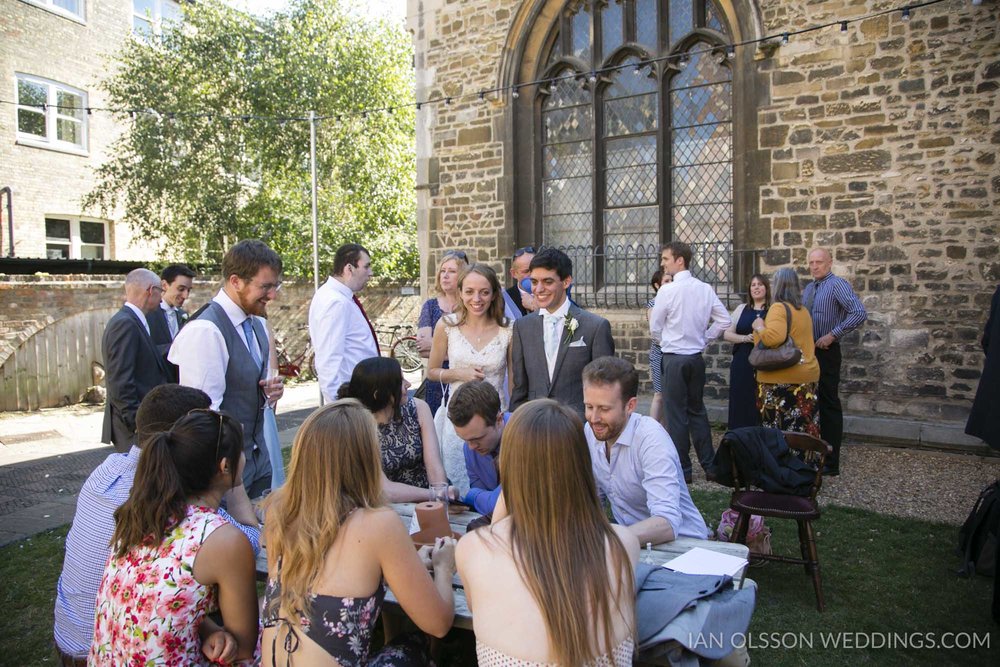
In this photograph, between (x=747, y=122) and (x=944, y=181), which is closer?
(x=944, y=181)

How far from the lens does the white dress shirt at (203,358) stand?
3.48 meters

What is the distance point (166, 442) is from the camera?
2312 mm

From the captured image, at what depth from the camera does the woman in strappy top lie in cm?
190

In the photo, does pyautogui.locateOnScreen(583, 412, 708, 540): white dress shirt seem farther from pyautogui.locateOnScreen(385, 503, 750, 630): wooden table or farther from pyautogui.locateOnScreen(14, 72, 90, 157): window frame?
pyautogui.locateOnScreen(14, 72, 90, 157): window frame

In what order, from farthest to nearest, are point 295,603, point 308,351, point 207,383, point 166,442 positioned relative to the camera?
1. point 308,351
2. point 207,383
3. point 166,442
4. point 295,603

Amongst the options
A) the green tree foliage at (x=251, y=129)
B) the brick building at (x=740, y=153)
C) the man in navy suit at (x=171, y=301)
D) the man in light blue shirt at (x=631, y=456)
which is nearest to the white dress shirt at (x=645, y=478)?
the man in light blue shirt at (x=631, y=456)

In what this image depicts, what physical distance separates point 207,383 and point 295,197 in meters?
13.1

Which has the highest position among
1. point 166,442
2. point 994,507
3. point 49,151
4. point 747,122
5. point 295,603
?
point 49,151

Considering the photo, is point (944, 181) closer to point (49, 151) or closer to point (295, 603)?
point (295, 603)

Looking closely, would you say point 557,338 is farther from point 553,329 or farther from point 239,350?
point 239,350

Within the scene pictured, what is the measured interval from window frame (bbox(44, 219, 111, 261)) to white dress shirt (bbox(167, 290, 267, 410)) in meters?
16.1

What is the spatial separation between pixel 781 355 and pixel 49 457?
760cm

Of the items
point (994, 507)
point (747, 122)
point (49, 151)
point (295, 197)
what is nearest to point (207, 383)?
point (994, 507)

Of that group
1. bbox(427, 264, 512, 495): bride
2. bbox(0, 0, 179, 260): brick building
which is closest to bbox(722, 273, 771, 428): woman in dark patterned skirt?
bbox(427, 264, 512, 495): bride
